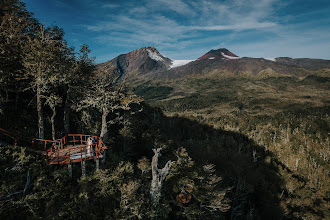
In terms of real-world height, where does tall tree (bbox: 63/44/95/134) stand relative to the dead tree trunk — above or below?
above

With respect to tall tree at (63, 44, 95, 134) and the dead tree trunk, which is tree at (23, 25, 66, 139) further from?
the dead tree trunk

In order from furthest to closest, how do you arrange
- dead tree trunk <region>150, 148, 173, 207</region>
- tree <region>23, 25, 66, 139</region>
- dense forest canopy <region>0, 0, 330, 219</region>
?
dead tree trunk <region>150, 148, 173, 207</region>
tree <region>23, 25, 66, 139</region>
dense forest canopy <region>0, 0, 330, 219</region>

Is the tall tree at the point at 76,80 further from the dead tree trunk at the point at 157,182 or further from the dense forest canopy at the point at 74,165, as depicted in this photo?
the dead tree trunk at the point at 157,182

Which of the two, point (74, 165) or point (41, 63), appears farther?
point (74, 165)

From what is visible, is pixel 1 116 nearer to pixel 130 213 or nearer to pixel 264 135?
pixel 130 213

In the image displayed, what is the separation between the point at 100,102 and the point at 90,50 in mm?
8375

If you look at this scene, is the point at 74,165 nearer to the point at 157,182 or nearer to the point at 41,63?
the point at 157,182

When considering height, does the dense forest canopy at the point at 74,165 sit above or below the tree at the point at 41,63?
below

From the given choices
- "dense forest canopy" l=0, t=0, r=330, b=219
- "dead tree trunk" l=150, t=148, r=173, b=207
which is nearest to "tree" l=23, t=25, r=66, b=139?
"dense forest canopy" l=0, t=0, r=330, b=219

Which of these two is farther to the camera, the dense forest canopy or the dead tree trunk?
the dead tree trunk

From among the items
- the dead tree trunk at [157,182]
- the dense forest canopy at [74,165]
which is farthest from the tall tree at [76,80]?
the dead tree trunk at [157,182]

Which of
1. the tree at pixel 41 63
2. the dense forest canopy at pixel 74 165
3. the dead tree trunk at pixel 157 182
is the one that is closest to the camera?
the dense forest canopy at pixel 74 165

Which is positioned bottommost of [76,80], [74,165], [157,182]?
[157,182]

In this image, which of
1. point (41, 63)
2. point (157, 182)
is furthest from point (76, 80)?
point (157, 182)
